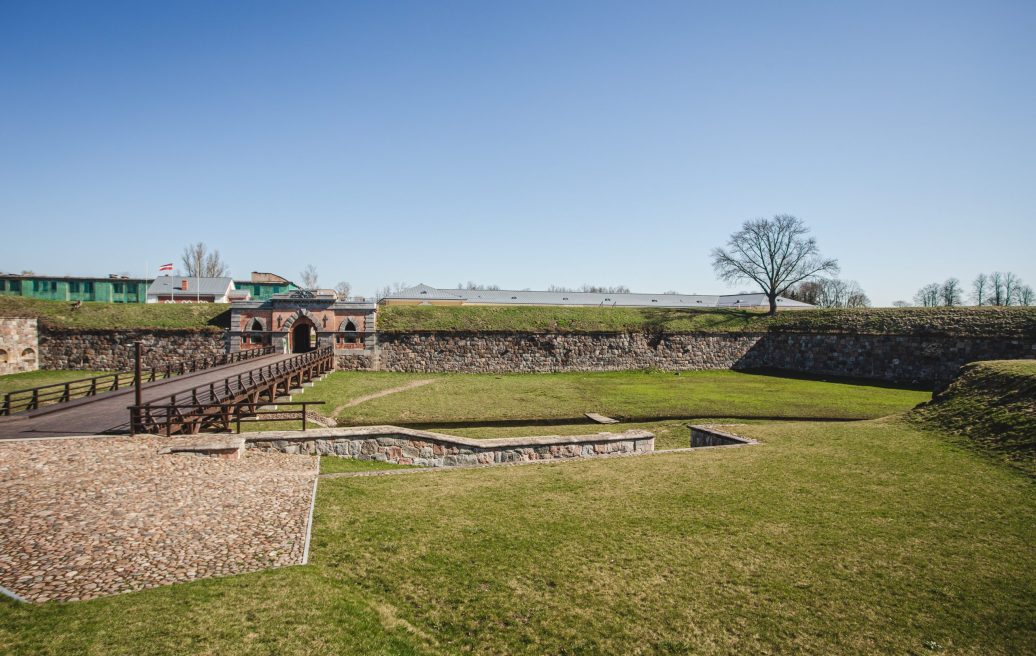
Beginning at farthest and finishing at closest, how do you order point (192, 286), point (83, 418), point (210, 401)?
point (192, 286) < point (210, 401) < point (83, 418)

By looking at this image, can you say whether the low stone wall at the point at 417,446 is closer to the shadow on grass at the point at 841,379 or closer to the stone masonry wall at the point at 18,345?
the shadow on grass at the point at 841,379

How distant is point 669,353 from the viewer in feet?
118

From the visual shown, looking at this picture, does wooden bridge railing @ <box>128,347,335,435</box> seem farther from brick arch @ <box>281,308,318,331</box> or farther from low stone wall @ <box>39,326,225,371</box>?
low stone wall @ <box>39,326,225,371</box>

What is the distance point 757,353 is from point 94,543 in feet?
125

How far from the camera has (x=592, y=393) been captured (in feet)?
81.1

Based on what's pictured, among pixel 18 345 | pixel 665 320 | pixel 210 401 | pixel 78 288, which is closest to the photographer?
pixel 210 401

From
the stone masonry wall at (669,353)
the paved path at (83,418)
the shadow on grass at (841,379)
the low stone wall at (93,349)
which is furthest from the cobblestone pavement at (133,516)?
the shadow on grass at (841,379)

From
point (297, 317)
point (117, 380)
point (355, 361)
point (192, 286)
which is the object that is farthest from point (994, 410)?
point (192, 286)

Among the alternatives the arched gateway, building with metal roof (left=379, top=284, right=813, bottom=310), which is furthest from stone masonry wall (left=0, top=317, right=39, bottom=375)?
building with metal roof (left=379, top=284, right=813, bottom=310)

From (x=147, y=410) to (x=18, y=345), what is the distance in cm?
2660

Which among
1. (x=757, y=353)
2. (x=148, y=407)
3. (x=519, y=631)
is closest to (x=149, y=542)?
(x=519, y=631)

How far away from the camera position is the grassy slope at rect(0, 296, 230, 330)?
103 ft

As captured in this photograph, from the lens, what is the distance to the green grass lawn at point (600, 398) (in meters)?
19.3

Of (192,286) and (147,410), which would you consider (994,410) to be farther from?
(192,286)
